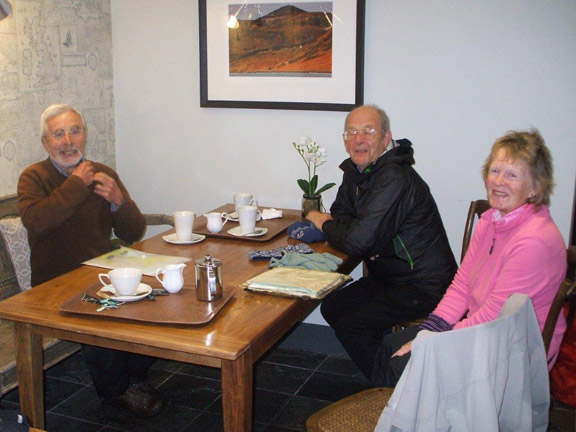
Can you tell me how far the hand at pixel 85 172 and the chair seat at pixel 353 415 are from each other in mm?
1383

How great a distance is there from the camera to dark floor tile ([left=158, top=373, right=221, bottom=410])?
2.96 metres

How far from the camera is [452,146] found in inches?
126

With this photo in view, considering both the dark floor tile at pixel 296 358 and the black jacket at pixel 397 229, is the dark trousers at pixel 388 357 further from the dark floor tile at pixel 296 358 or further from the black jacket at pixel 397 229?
the dark floor tile at pixel 296 358

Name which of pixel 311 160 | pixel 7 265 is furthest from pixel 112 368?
pixel 311 160

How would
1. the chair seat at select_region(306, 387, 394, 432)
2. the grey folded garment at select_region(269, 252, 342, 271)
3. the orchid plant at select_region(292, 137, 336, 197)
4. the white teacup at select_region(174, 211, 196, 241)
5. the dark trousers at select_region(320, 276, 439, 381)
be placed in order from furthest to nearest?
1. the orchid plant at select_region(292, 137, 336, 197)
2. the white teacup at select_region(174, 211, 196, 241)
3. the dark trousers at select_region(320, 276, 439, 381)
4. the grey folded garment at select_region(269, 252, 342, 271)
5. the chair seat at select_region(306, 387, 394, 432)

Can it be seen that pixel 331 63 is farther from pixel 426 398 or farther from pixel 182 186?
pixel 426 398

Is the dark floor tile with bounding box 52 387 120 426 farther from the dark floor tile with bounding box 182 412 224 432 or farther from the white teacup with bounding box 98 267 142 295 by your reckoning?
the white teacup with bounding box 98 267 142 295

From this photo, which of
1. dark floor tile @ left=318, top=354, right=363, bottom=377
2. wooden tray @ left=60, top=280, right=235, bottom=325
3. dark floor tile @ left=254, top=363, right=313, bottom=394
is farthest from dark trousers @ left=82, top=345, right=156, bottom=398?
dark floor tile @ left=318, top=354, right=363, bottom=377

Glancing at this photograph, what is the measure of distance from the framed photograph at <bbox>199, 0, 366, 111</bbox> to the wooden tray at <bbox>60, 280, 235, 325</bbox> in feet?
5.15

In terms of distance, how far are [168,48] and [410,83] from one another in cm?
134

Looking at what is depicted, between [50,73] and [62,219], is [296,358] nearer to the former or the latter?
[62,219]

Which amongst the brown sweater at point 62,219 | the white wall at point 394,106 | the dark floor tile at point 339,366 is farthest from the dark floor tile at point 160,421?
the white wall at point 394,106

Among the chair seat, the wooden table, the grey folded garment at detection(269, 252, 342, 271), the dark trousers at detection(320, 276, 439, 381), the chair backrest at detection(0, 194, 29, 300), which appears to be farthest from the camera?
the chair backrest at detection(0, 194, 29, 300)

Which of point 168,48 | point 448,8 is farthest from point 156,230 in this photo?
point 448,8
